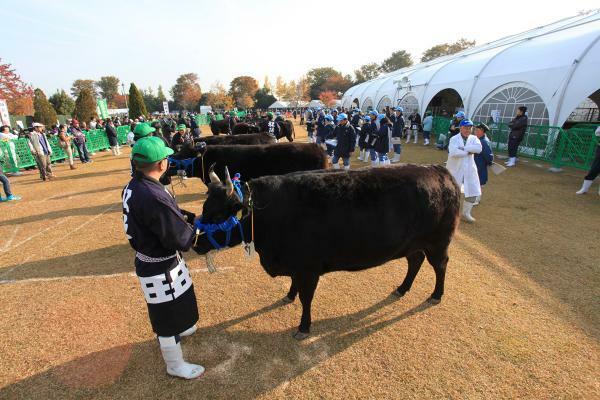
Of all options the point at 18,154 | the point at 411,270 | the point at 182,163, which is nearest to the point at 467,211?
the point at 411,270

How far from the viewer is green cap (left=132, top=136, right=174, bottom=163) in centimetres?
222

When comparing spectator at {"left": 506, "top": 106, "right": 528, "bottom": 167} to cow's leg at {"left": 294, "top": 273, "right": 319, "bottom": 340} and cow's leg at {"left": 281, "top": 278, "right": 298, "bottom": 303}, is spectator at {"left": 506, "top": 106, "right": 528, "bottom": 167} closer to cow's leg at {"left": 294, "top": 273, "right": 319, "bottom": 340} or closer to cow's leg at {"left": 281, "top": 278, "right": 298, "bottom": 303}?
cow's leg at {"left": 281, "top": 278, "right": 298, "bottom": 303}

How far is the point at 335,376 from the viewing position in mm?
2873

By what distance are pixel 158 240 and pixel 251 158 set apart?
4.86 m

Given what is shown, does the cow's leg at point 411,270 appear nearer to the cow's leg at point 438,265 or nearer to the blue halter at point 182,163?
the cow's leg at point 438,265

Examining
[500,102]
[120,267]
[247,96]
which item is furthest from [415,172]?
[247,96]

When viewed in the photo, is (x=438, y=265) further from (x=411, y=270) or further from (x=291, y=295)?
(x=291, y=295)

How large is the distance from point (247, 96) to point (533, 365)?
237 feet

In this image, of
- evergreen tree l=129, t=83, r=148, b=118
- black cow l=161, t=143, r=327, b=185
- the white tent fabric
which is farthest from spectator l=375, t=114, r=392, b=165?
evergreen tree l=129, t=83, r=148, b=118

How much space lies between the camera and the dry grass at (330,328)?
2.80 m

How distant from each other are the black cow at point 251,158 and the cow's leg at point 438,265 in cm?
393

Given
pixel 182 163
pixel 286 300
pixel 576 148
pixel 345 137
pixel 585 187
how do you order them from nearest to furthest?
pixel 286 300, pixel 182 163, pixel 585 187, pixel 345 137, pixel 576 148

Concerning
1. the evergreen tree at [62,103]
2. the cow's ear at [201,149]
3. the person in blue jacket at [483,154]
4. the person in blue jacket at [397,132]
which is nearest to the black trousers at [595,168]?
the person in blue jacket at [483,154]

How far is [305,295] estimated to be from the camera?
127 inches
